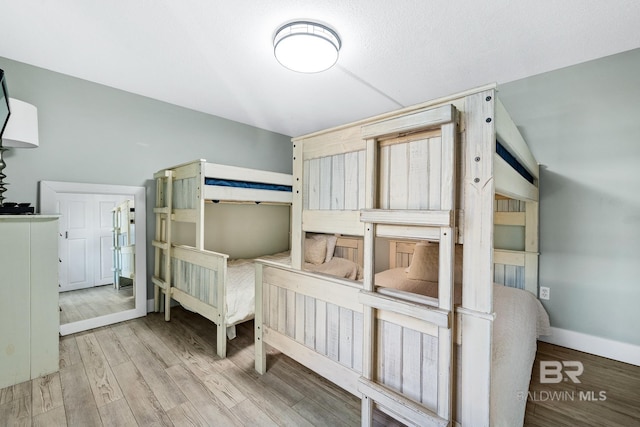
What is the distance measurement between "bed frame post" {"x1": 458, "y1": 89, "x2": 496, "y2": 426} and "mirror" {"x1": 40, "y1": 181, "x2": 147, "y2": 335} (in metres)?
3.06

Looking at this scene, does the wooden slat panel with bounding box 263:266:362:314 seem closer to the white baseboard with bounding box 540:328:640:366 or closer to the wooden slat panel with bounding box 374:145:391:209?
the wooden slat panel with bounding box 374:145:391:209

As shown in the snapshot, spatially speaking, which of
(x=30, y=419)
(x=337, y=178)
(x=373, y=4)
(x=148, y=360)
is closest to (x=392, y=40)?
(x=373, y=4)

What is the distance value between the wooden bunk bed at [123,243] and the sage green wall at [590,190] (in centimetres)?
402

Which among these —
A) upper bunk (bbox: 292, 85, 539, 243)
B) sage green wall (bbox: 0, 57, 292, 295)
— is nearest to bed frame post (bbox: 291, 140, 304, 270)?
upper bunk (bbox: 292, 85, 539, 243)

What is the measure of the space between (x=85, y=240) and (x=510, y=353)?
11.5 feet

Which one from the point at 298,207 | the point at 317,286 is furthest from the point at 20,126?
the point at 317,286

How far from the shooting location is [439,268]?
1.03 meters

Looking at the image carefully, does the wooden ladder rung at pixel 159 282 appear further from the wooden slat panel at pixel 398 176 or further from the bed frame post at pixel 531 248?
the bed frame post at pixel 531 248

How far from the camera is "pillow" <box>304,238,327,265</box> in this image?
341cm

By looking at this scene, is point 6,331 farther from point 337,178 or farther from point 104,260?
point 337,178

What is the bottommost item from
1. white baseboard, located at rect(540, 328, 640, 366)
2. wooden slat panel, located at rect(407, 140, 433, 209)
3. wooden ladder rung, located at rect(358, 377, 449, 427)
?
white baseboard, located at rect(540, 328, 640, 366)

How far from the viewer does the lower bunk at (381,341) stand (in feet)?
3.56

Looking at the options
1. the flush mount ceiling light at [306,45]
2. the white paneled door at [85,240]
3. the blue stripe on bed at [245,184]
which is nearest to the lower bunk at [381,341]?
the blue stripe on bed at [245,184]

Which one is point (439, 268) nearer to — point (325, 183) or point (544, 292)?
point (325, 183)
